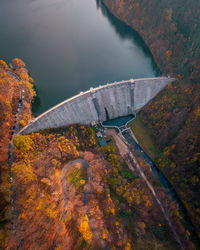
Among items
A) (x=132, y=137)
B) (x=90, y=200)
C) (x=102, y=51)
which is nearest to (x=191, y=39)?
(x=102, y=51)

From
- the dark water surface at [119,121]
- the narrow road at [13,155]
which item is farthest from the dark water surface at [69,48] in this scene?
the dark water surface at [119,121]

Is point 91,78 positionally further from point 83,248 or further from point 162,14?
point 83,248

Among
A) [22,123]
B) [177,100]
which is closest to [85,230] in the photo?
[22,123]

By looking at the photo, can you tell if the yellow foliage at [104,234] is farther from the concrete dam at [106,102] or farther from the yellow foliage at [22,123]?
the yellow foliage at [22,123]

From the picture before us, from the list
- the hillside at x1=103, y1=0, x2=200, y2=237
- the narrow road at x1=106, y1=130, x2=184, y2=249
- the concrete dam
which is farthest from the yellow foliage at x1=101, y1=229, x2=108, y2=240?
the concrete dam

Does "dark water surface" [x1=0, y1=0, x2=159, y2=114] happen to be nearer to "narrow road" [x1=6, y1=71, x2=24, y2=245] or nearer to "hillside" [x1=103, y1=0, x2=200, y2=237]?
"narrow road" [x1=6, y1=71, x2=24, y2=245]
